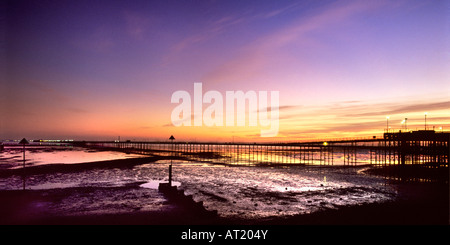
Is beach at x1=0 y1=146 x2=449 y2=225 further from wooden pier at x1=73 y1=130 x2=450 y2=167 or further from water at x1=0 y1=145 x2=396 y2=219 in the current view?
wooden pier at x1=73 y1=130 x2=450 y2=167

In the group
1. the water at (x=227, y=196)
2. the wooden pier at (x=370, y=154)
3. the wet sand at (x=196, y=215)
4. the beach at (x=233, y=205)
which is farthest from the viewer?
the wooden pier at (x=370, y=154)

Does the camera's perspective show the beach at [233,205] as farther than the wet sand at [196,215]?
Yes

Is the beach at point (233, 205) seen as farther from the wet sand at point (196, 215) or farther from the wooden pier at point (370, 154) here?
the wooden pier at point (370, 154)

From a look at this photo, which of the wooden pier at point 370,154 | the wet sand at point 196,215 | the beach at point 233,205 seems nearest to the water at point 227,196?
the beach at point 233,205

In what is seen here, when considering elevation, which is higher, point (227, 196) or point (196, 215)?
Answer: point (196, 215)

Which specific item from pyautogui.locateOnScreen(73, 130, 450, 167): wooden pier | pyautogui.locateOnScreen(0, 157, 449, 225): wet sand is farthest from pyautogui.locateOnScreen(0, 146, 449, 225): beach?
pyautogui.locateOnScreen(73, 130, 450, 167): wooden pier

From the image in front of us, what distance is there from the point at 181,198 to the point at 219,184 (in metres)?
7.98

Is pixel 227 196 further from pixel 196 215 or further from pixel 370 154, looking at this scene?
pixel 370 154

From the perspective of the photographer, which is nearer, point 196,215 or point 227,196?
point 196,215

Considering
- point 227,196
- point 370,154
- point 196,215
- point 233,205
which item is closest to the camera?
point 196,215

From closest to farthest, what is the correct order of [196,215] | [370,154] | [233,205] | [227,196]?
[196,215] < [233,205] < [227,196] < [370,154]

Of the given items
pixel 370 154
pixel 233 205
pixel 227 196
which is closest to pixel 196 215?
pixel 233 205
